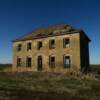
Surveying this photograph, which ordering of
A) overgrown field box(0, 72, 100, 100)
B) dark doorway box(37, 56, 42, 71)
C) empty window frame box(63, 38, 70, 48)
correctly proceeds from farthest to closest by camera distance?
dark doorway box(37, 56, 42, 71), empty window frame box(63, 38, 70, 48), overgrown field box(0, 72, 100, 100)

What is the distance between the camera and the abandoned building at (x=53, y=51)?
24859mm

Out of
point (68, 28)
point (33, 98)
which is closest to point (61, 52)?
point (68, 28)

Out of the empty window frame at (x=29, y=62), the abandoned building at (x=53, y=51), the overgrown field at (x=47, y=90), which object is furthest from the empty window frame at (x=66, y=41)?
the overgrown field at (x=47, y=90)

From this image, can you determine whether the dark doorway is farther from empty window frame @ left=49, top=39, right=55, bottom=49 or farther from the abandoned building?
empty window frame @ left=49, top=39, right=55, bottom=49

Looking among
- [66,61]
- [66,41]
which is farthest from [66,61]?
[66,41]

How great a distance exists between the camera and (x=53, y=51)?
2678 centimetres

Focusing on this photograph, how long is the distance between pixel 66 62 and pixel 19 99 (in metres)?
18.0

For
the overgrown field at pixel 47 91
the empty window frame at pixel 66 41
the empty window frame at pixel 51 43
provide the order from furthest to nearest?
the empty window frame at pixel 51 43 → the empty window frame at pixel 66 41 → the overgrown field at pixel 47 91

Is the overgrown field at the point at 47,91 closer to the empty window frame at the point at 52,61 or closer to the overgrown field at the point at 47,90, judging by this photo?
the overgrown field at the point at 47,90

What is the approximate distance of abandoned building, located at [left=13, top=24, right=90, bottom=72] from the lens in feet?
81.6

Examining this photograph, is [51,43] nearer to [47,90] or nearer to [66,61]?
[66,61]

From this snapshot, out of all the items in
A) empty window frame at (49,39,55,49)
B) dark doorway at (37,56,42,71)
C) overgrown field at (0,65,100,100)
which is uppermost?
empty window frame at (49,39,55,49)

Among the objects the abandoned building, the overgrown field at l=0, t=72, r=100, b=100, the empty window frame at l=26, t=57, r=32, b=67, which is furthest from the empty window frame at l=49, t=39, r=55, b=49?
the overgrown field at l=0, t=72, r=100, b=100

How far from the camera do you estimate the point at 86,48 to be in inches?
1135
